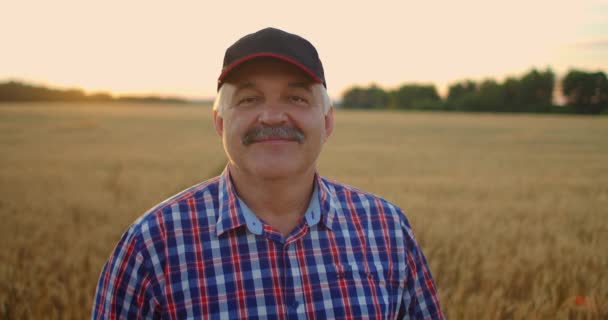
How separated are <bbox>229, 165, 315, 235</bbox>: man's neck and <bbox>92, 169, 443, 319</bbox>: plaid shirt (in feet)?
0.20

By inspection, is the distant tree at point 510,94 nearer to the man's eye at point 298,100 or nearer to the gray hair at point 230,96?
the gray hair at point 230,96

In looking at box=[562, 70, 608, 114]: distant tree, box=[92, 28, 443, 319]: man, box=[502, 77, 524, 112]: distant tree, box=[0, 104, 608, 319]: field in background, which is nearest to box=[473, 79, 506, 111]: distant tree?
box=[502, 77, 524, 112]: distant tree

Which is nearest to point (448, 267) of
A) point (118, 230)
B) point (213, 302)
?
point (213, 302)

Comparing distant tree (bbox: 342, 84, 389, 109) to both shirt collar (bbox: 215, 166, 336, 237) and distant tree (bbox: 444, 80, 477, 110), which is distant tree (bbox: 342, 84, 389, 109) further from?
shirt collar (bbox: 215, 166, 336, 237)

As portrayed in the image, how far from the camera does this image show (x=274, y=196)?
1774 mm

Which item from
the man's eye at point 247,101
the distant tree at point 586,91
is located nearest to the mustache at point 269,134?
the man's eye at point 247,101

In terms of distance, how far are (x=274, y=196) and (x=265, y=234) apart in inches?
6.4

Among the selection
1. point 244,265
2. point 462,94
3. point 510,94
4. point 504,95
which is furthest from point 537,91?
point 462,94

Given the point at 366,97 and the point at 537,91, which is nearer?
the point at 537,91

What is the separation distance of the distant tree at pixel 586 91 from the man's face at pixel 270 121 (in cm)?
393

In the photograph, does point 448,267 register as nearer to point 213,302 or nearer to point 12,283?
point 213,302

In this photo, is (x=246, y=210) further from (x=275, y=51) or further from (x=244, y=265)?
(x=275, y=51)

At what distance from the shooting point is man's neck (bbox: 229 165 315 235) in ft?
5.80

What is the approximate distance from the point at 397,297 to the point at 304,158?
0.67 meters
